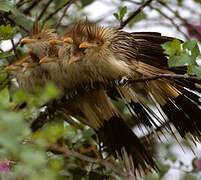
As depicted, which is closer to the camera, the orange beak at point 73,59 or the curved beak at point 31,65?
the orange beak at point 73,59

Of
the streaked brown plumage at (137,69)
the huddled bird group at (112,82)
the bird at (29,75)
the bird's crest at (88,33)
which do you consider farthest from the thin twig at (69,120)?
the bird's crest at (88,33)

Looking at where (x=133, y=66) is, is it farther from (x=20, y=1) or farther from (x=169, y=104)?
(x=20, y=1)

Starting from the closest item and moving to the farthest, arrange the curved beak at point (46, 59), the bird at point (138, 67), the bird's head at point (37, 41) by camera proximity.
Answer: the bird at point (138, 67) → the curved beak at point (46, 59) → the bird's head at point (37, 41)

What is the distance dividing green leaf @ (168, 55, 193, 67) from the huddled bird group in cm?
28

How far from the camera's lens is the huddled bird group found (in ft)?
5.28

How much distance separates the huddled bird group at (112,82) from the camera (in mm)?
1608

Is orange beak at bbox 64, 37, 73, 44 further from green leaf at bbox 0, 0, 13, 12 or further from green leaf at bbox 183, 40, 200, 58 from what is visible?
green leaf at bbox 183, 40, 200, 58

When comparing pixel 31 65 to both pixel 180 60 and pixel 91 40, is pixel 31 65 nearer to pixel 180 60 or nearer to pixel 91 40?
pixel 91 40

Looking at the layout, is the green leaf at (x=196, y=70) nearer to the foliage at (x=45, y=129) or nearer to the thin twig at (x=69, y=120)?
the foliage at (x=45, y=129)

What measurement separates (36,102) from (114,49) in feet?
2.96

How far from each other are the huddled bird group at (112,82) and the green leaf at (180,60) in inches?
10.9

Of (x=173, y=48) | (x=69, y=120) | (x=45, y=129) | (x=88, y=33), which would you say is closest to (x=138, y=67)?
(x=88, y=33)

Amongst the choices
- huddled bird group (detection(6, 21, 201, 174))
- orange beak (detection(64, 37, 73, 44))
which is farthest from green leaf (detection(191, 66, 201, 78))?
orange beak (detection(64, 37, 73, 44))

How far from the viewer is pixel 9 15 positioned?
6.52 feet
